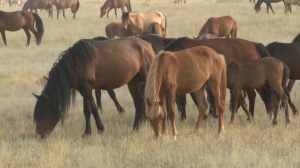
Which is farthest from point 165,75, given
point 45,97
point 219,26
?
point 219,26

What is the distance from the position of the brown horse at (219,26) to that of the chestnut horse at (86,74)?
7885 mm

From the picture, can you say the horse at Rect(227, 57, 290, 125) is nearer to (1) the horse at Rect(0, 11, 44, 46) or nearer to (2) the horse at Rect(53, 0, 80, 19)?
(1) the horse at Rect(0, 11, 44, 46)

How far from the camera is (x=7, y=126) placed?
7.98 meters

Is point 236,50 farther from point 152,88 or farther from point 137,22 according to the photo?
point 137,22

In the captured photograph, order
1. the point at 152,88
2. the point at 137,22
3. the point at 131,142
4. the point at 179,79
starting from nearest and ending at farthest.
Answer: the point at 152,88 < the point at 131,142 < the point at 179,79 < the point at 137,22

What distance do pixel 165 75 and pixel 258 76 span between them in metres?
1.91

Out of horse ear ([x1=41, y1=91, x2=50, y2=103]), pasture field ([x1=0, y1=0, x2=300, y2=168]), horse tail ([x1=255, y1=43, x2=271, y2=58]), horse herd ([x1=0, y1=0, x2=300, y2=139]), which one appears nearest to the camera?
pasture field ([x1=0, y1=0, x2=300, y2=168])

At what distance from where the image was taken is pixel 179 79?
681cm

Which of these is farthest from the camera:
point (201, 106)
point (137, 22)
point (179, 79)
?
point (137, 22)

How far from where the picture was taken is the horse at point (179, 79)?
630 centimetres

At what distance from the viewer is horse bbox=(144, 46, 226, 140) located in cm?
630

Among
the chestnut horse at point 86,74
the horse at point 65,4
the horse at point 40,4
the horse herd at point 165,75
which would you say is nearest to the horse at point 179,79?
the horse herd at point 165,75

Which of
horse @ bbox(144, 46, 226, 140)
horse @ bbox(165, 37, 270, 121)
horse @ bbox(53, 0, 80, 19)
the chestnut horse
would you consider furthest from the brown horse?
horse @ bbox(53, 0, 80, 19)

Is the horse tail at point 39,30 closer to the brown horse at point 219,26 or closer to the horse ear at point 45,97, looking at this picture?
the brown horse at point 219,26
